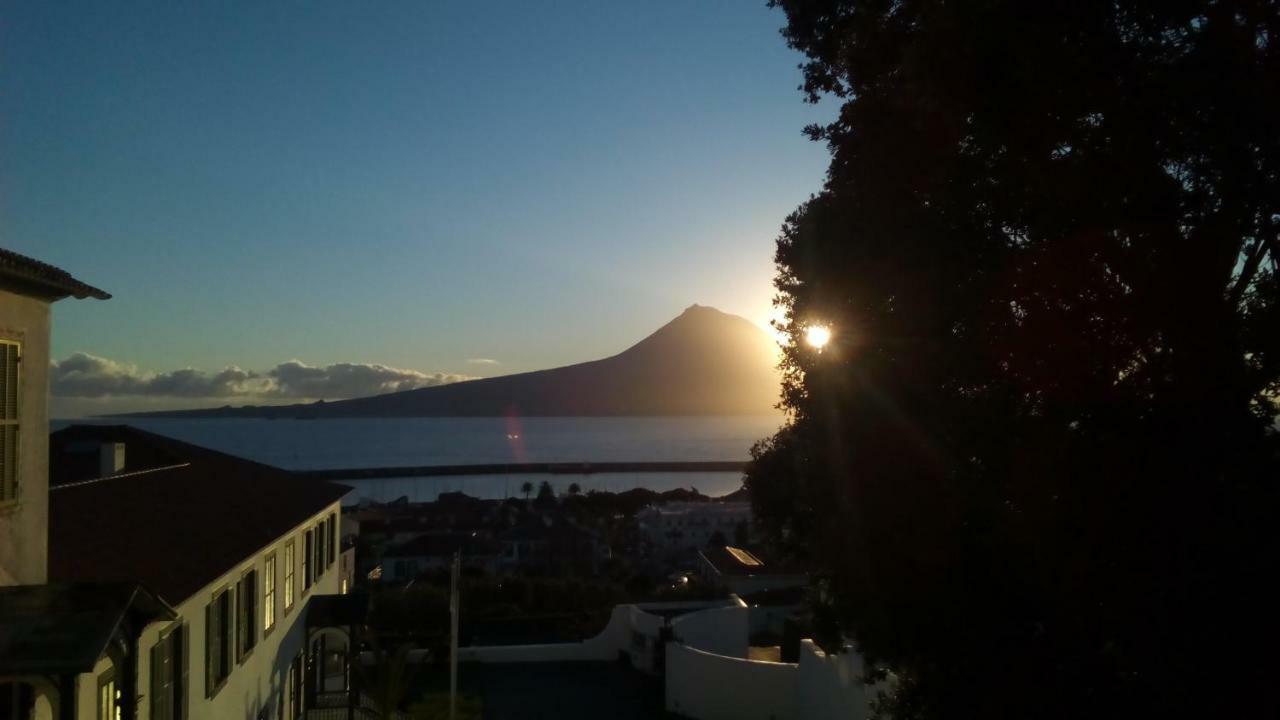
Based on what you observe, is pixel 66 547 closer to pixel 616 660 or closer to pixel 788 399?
pixel 788 399

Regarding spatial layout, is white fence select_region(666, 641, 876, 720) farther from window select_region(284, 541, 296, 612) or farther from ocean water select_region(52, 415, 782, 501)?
ocean water select_region(52, 415, 782, 501)

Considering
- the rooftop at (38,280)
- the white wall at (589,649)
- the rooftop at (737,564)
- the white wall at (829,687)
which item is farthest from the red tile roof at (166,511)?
the rooftop at (737,564)

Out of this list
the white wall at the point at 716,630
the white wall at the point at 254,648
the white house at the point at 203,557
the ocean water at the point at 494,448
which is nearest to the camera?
the white house at the point at 203,557

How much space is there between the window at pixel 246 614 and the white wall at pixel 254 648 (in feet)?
0.37

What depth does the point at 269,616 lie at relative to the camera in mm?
11797

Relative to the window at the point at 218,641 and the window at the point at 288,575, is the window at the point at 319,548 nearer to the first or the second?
the window at the point at 288,575

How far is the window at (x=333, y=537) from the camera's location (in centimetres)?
1648

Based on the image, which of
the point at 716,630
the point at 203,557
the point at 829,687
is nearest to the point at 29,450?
the point at 203,557

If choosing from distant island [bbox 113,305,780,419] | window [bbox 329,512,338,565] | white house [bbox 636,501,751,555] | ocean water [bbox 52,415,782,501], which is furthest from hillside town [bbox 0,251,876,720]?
distant island [bbox 113,305,780,419]

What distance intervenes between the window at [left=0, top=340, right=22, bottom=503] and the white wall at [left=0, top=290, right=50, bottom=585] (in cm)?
4

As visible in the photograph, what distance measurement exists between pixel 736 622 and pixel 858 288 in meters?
12.9

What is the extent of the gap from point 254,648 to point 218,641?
Answer: 1639mm

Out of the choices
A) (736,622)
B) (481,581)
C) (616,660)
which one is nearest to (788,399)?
(736,622)

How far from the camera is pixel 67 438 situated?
14586 mm
